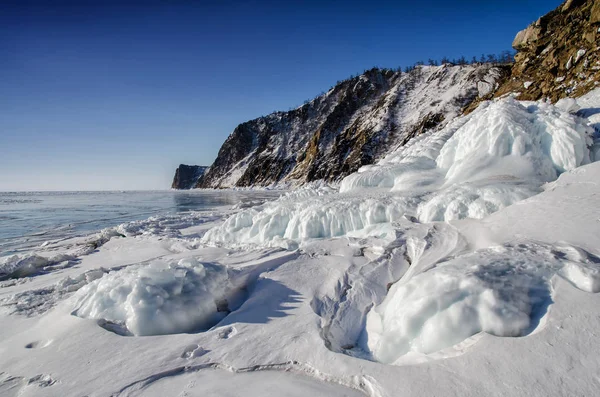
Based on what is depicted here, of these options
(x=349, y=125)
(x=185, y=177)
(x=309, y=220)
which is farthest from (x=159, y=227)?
(x=185, y=177)

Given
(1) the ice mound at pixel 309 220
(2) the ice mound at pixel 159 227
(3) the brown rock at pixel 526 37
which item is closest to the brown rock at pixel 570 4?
(3) the brown rock at pixel 526 37

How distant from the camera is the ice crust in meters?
5.80

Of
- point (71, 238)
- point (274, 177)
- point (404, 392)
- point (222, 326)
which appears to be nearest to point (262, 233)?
point (222, 326)

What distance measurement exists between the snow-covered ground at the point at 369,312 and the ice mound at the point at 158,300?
2cm

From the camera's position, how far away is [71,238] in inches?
433

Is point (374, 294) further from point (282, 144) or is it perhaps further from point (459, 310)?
point (282, 144)

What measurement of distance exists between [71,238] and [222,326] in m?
11.0

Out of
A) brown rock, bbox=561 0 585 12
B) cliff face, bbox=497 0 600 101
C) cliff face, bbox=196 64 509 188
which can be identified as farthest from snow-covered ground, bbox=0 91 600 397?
cliff face, bbox=196 64 509 188

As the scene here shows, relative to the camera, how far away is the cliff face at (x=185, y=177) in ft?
505

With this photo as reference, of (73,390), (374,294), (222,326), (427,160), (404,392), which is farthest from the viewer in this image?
(427,160)

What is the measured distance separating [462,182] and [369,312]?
4687 millimetres

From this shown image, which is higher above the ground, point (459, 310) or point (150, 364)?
point (459, 310)

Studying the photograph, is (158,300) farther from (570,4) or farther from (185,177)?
(185,177)

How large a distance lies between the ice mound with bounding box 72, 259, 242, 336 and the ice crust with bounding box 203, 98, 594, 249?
285 centimetres
